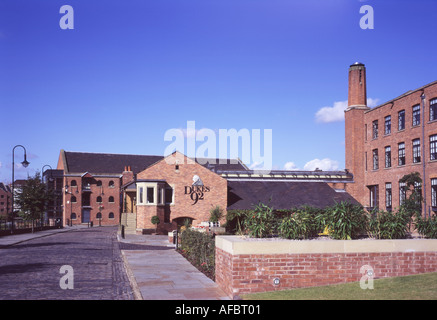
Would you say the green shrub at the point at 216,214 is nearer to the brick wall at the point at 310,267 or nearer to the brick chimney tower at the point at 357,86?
the brick chimney tower at the point at 357,86

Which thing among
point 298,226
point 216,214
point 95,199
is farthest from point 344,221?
point 95,199

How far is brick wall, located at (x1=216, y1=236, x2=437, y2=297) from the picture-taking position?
10.1m

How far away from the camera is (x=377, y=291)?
9148 millimetres

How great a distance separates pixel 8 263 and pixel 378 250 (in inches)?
573

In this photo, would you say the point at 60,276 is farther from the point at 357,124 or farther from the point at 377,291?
the point at 357,124

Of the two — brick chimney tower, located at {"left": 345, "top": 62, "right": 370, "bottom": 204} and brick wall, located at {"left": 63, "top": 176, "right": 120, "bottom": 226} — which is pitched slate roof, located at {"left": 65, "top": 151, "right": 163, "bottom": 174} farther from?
brick chimney tower, located at {"left": 345, "top": 62, "right": 370, "bottom": 204}

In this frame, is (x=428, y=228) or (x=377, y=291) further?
(x=428, y=228)

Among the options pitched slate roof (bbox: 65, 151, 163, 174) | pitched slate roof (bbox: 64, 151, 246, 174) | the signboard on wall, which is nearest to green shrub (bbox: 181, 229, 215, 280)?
the signboard on wall

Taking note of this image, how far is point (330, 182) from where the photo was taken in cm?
4772

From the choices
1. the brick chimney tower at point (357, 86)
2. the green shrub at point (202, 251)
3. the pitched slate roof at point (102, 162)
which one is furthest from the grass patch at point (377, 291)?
the pitched slate roof at point (102, 162)

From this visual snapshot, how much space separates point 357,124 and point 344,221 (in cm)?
3756

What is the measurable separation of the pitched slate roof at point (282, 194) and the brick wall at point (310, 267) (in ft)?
101
